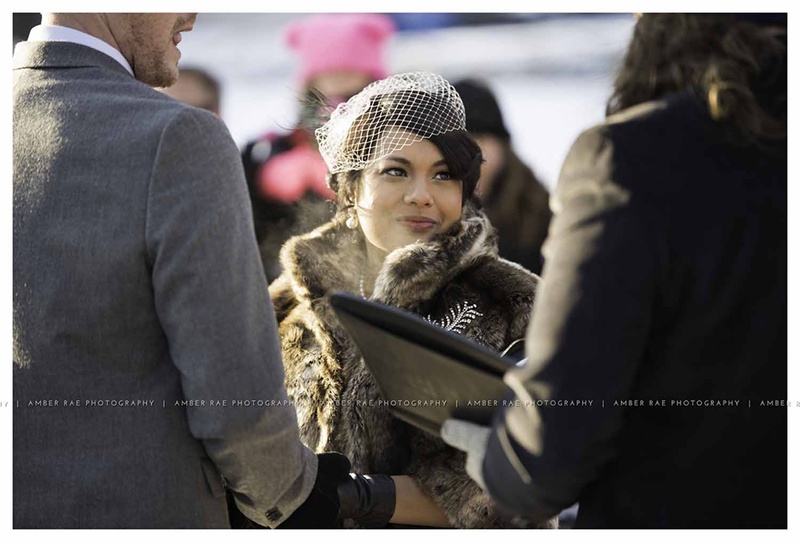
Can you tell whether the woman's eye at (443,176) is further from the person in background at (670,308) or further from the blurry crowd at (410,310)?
the person in background at (670,308)

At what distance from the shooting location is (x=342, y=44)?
4910 mm

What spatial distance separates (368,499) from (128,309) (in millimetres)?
913

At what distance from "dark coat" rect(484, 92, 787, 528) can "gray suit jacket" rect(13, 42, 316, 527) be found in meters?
0.58

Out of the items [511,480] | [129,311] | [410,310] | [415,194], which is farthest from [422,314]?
[511,480]

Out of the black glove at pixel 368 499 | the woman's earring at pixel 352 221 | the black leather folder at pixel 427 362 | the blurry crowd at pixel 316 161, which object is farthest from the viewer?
the blurry crowd at pixel 316 161

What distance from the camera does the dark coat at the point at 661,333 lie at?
1.46m

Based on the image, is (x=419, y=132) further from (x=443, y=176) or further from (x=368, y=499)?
(x=368, y=499)

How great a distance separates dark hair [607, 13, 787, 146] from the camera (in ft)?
4.96

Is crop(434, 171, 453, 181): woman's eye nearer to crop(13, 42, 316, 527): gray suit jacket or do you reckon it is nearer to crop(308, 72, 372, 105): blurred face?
crop(13, 42, 316, 527): gray suit jacket

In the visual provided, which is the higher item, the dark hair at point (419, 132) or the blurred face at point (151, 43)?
the blurred face at point (151, 43)

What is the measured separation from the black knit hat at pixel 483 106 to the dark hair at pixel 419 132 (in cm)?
124

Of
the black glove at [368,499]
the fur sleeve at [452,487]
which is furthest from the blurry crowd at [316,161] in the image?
the black glove at [368,499]

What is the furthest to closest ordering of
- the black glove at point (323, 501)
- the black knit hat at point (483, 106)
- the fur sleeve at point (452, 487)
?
the black knit hat at point (483, 106)
the fur sleeve at point (452, 487)
the black glove at point (323, 501)

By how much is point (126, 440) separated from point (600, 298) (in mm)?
1000
